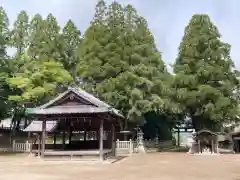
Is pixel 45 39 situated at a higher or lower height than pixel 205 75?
higher

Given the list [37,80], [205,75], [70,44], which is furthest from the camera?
[70,44]

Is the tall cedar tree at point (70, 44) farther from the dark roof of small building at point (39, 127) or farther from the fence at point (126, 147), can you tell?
the dark roof of small building at point (39, 127)

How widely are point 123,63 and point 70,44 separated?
34.1ft

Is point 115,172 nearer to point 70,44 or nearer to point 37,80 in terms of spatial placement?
point 37,80

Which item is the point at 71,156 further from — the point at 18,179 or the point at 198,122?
the point at 198,122

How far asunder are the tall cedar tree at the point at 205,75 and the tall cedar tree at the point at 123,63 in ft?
9.83

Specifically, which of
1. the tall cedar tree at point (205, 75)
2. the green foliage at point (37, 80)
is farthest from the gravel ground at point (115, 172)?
the tall cedar tree at point (205, 75)

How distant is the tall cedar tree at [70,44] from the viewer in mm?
44312

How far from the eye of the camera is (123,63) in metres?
38.3

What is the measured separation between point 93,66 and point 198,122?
14022mm

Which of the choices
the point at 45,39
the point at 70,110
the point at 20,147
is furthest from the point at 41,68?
the point at 70,110

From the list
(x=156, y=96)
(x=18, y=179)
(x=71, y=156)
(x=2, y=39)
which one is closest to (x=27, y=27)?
(x=2, y=39)

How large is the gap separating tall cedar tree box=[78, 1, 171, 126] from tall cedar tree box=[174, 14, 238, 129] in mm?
2996

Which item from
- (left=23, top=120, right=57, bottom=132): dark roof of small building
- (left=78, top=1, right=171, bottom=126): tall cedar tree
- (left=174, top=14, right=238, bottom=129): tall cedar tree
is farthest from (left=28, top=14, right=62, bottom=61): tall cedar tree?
(left=174, top=14, right=238, bottom=129): tall cedar tree
